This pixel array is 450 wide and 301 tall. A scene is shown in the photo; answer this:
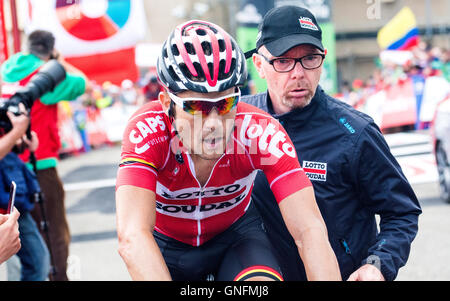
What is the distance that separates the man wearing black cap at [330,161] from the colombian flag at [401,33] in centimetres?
1582

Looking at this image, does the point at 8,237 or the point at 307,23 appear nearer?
the point at 8,237

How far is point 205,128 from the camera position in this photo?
7.09ft

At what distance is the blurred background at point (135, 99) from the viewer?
677 centimetres

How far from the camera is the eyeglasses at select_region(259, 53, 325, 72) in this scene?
2936 millimetres

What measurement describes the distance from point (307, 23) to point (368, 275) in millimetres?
1374

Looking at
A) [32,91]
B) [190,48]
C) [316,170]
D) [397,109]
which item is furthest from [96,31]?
[397,109]

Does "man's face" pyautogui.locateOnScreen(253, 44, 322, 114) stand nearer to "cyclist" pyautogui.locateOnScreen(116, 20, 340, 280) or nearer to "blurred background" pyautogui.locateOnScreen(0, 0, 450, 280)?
"cyclist" pyautogui.locateOnScreen(116, 20, 340, 280)

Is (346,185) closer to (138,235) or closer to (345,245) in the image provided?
(345,245)

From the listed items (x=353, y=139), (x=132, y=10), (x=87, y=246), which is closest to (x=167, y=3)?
(x=132, y=10)

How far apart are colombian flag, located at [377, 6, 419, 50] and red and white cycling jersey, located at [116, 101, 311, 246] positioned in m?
16.5

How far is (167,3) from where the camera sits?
39.0 meters

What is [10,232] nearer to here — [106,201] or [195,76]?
[195,76]

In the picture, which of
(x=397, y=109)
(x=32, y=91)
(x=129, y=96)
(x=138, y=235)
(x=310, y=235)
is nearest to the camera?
(x=138, y=235)

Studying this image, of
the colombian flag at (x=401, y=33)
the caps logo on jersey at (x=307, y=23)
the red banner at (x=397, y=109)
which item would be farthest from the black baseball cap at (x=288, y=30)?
the colombian flag at (x=401, y=33)
